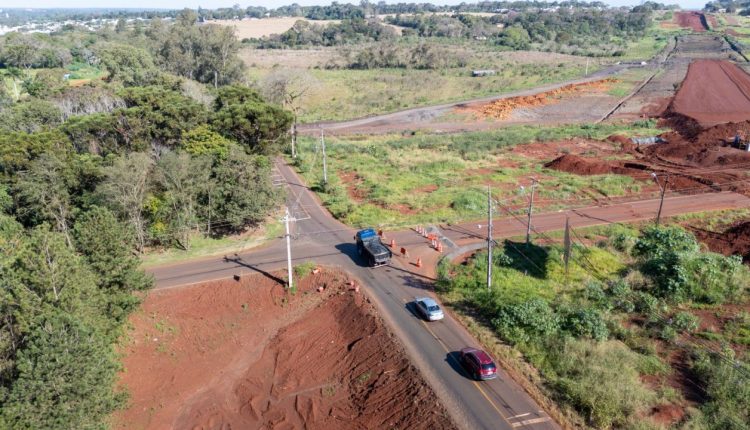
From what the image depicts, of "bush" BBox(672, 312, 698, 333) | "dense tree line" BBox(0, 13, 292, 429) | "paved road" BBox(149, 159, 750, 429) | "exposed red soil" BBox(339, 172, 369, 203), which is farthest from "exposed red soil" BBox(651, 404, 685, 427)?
"exposed red soil" BBox(339, 172, 369, 203)

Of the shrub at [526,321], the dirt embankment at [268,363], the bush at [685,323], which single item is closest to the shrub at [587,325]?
the shrub at [526,321]

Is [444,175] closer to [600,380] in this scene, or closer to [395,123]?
[395,123]

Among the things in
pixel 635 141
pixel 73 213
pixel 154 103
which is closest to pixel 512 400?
pixel 73 213

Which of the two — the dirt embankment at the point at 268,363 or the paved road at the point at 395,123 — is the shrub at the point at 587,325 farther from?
the paved road at the point at 395,123

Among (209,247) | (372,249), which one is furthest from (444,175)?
(209,247)

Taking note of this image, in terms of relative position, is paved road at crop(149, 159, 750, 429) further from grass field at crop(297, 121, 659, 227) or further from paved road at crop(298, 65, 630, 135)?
paved road at crop(298, 65, 630, 135)

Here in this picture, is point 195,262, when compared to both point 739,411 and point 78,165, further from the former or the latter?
point 739,411
